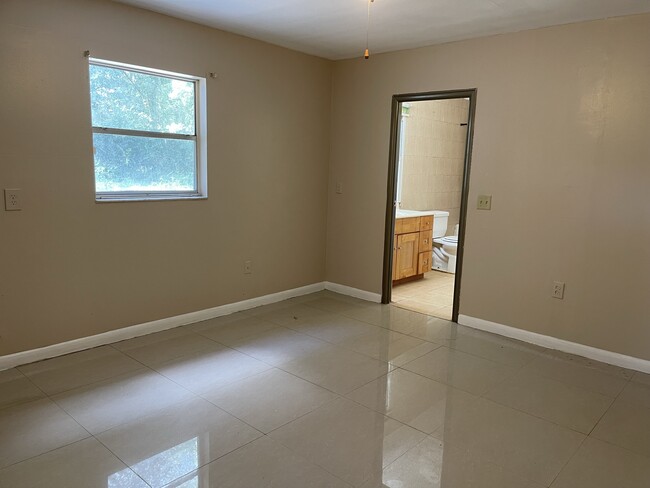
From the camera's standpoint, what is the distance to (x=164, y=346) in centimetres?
337

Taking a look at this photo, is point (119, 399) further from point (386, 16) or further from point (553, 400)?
point (386, 16)

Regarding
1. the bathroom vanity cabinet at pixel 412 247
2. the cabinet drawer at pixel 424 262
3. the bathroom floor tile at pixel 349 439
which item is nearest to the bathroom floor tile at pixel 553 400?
the bathroom floor tile at pixel 349 439

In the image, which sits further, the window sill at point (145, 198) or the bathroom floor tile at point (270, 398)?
the window sill at point (145, 198)

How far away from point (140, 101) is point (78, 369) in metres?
1.89

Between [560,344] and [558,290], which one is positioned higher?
[558,290]

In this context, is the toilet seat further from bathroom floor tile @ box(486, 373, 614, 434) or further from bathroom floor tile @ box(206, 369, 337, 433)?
bathroom floor tile @ box(206, 369, 337, 433)

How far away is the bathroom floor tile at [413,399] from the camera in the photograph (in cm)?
251

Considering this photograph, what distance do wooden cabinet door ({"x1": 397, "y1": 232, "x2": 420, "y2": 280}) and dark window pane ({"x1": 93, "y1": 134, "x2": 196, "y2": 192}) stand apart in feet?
7.93

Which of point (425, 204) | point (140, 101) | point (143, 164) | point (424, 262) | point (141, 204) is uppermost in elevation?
point (140, 101)

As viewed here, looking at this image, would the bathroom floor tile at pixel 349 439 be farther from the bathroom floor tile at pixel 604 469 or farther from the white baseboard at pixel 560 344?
the white baseboard at pixel 560 344

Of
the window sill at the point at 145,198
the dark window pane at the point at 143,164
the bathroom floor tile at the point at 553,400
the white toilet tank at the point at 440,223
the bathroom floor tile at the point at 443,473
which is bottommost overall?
the bathroom floor tile at the point at 553,400

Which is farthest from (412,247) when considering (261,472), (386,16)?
(261,472)

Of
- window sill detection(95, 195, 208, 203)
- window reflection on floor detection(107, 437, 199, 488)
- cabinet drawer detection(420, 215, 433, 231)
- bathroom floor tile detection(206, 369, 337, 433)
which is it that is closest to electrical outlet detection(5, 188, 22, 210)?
window sill detection(95, 195, 208, 203)

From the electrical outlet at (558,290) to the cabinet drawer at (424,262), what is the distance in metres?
2.11
